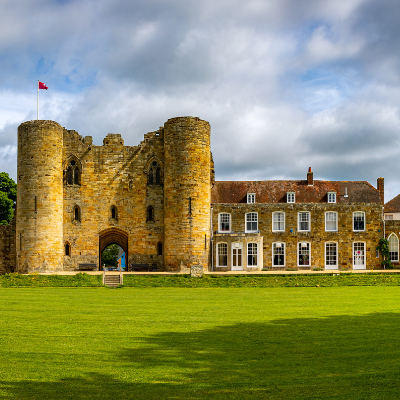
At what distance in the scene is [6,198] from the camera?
166 ft

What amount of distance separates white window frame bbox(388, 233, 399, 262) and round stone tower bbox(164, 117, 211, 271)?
14016 mm

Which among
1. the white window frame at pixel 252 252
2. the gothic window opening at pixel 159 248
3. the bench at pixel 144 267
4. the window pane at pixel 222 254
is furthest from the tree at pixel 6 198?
the white window frame at pixel 252 252

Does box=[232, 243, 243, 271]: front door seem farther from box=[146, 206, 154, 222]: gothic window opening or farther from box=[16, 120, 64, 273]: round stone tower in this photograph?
box=[16, 120, 64, 273]: round stone tower

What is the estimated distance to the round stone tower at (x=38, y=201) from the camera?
115 ft

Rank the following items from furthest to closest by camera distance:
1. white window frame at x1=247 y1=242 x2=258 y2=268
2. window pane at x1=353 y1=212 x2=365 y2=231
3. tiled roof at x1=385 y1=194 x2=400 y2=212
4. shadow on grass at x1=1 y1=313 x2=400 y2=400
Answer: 1. tiled roof at x1=385 y1=194 x2=400 y2=212
2. window pane at x1=353 y1=212 x2=365 y2=231
3. white window frame at x1=247 y1=242 x2=258 y2=268
4. shadow on grass at x1=1 y1=313 x2=400 y2=400

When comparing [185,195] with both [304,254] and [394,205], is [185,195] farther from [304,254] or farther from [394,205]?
[394,205]

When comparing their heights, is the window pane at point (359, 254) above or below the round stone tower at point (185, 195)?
below

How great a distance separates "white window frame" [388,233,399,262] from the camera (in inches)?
1524

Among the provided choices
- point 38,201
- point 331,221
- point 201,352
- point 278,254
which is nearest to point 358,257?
point 331,221

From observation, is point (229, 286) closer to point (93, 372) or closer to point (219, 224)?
point (219, 224)

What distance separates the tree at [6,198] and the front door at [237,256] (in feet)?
82.2

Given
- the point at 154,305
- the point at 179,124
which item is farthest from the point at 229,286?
the point at 179,124

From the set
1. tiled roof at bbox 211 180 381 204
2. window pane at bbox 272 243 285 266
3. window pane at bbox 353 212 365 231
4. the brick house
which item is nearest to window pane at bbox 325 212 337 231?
the brick house

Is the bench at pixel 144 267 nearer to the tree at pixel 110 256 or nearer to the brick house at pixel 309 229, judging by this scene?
the brick house at pixel 309 229
